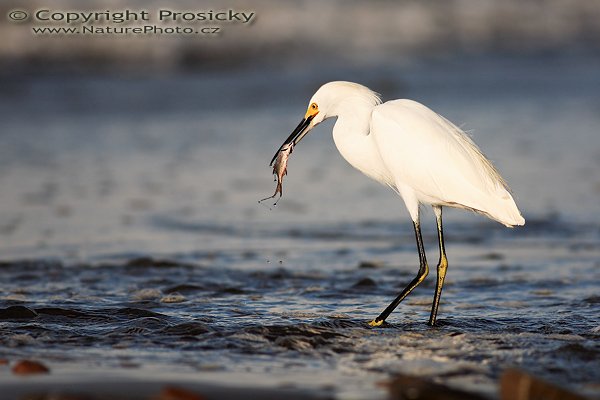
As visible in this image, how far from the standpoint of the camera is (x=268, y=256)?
8148mm

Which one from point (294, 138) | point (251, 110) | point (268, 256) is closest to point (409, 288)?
point (294, 138)

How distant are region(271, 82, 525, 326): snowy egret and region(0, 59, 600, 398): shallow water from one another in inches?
28.6

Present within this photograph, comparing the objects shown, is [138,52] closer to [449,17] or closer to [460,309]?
[449,17]

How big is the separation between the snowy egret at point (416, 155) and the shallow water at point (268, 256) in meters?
0.73

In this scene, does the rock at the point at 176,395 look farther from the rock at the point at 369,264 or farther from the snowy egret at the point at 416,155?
the rock at the point at 369,264

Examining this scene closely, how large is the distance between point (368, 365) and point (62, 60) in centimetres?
1690

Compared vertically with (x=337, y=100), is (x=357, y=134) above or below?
below

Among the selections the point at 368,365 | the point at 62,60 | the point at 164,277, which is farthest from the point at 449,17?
the point at 368,365

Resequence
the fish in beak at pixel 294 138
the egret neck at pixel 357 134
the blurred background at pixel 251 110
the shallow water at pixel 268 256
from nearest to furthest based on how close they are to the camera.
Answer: the shallow water at pixel 268 256
the egret neck at pixel 357 134
the fish in beak at pixel 294 138
the blurred background at pixel 251 110

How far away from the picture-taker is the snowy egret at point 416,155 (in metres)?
6.09

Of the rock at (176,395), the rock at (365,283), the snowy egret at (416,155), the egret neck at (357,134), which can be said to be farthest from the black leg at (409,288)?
the rock at (176,395)

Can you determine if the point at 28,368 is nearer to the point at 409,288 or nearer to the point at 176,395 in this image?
the point at 176,395

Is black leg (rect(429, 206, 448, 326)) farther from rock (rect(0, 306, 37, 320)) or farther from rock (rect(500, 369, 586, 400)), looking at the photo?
rock (rect(0, 306, 37, 320))

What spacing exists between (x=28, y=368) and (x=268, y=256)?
3705 millimetres
